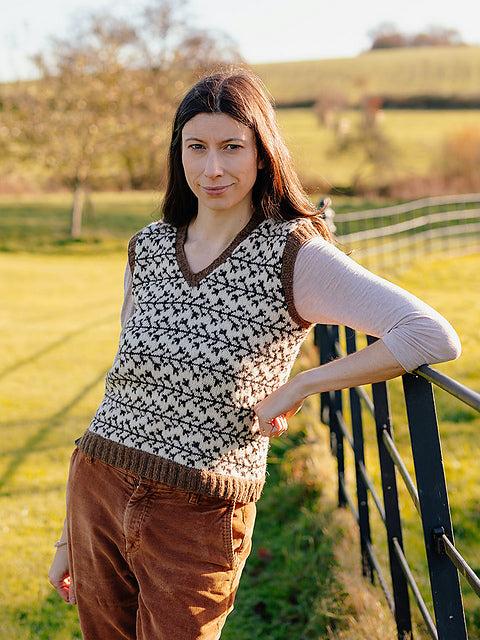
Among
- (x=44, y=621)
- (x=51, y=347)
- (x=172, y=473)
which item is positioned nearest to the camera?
(x=172, y=473)

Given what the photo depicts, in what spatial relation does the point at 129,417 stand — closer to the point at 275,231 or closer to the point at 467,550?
the point at 275,231

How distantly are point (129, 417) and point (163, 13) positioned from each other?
74.2 feet

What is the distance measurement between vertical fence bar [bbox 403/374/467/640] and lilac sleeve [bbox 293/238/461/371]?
0.11 metres

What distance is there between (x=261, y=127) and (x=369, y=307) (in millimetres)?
497

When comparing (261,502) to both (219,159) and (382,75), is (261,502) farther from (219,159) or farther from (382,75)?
(382,75)

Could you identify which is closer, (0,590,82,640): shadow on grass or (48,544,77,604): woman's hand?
(48,544,77,604): woman's hand

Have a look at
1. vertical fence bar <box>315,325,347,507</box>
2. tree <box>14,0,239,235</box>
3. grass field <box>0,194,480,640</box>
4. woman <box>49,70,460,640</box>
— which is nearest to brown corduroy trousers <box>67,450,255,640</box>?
woman <box>49,70,460,640</box>

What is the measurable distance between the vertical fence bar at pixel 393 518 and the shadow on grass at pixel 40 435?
2.27 metres

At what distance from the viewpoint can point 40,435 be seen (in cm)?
429

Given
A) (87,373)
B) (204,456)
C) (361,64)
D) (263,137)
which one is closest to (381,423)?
(204,456)

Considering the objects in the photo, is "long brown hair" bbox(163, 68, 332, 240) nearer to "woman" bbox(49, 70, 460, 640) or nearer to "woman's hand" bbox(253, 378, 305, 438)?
"woman" bbox(49, 70, 460, 640)

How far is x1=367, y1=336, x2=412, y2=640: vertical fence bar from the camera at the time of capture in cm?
196

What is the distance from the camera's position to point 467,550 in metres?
3.02

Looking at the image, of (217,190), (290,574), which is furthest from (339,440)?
(217,190)
